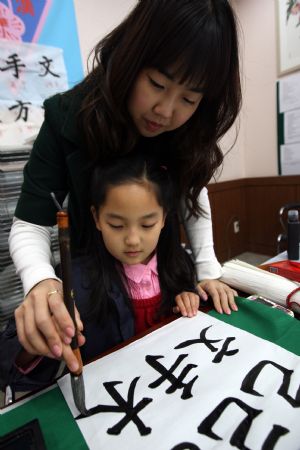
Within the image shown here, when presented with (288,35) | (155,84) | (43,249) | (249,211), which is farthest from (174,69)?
(249,211)

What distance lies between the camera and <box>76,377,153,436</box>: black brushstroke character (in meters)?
0.39

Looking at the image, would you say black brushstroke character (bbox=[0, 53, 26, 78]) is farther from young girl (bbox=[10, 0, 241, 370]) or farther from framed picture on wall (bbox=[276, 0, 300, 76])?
framed picture on wall (bbox=[276, 0, 300, 76])

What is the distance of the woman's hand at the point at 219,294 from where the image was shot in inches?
25.7

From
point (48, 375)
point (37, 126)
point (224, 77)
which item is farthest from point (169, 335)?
point (37, 126)

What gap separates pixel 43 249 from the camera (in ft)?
1.94

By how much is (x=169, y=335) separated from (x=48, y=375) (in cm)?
24

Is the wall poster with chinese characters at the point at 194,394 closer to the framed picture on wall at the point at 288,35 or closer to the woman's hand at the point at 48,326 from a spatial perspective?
the woman's hand at the point at 48,326

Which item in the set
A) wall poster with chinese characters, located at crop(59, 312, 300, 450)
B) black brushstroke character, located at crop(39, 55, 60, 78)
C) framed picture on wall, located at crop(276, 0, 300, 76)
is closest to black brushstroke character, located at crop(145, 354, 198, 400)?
wall poster with chinese characters, located at crop(59, 312, 300, 450)

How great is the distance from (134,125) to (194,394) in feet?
1.66

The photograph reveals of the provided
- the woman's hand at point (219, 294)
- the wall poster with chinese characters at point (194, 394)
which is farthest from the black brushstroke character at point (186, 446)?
the woman's hand at point (219, 294)

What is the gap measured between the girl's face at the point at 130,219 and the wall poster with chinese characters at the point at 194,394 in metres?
0.20

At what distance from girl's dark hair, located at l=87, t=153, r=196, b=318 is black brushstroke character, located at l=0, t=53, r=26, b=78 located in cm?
101

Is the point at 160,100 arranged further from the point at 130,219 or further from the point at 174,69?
the point at 130,219

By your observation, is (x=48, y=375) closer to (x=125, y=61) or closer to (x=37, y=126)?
(x=125, y=61)
